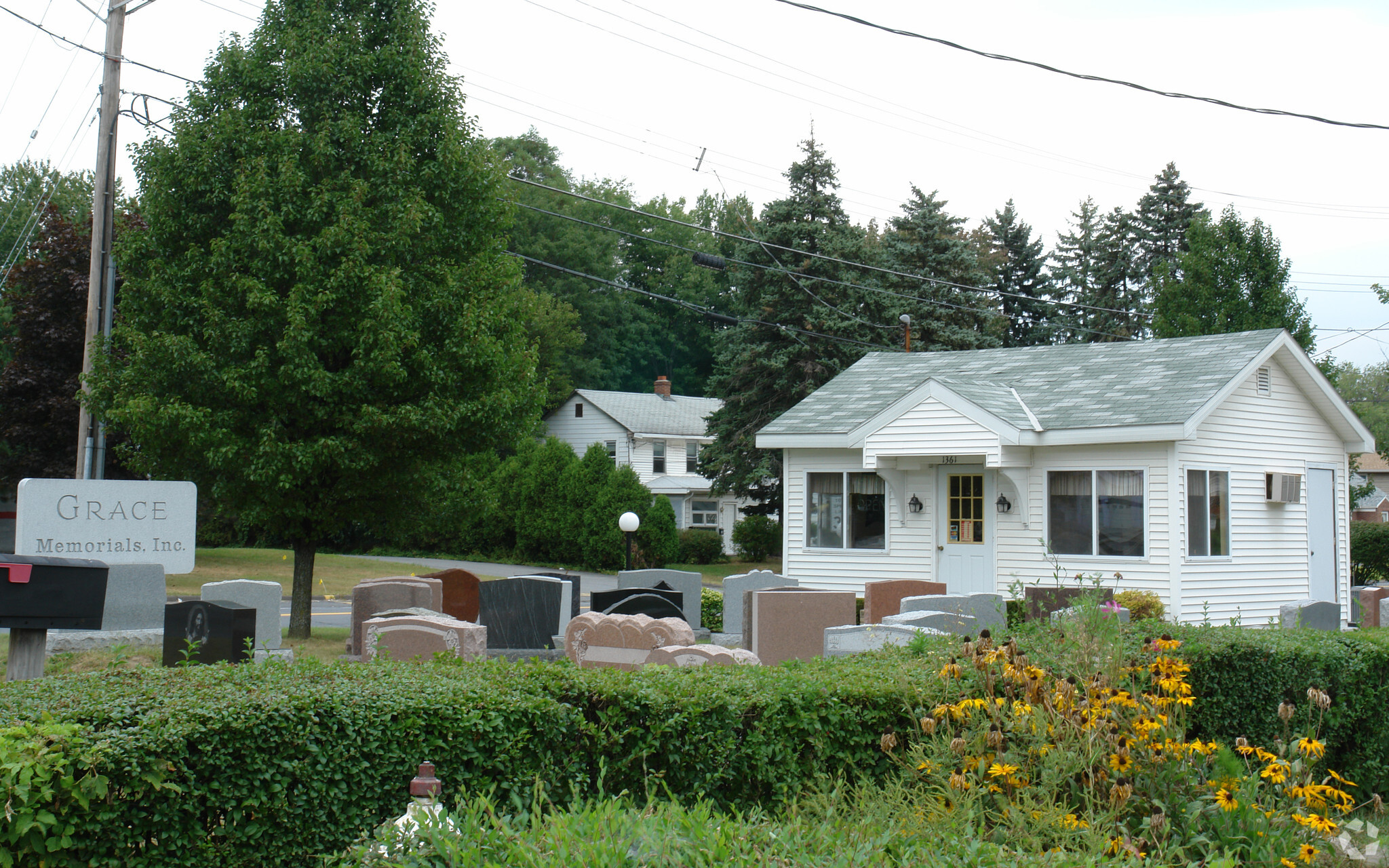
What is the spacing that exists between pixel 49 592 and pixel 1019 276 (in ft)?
167

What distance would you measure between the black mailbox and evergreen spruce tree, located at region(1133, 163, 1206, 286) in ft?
157

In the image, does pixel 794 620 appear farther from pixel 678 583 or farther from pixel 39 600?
pixel 39 600

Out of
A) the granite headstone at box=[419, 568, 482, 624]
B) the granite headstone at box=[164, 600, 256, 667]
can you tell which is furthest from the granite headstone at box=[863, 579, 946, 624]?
the granite headstone at box=[164, 600, 256, 667]

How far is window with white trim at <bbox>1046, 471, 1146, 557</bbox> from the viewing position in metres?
16.7

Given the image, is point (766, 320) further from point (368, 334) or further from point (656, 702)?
point (656, 702)

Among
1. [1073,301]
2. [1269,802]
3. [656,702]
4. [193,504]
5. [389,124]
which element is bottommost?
[1269,802]

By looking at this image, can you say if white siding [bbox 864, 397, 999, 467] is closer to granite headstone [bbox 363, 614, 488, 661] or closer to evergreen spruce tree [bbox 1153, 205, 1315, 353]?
granite headstone [bbox 363, 614, 488, 661]

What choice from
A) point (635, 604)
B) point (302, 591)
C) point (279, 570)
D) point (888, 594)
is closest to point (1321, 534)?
point (888, 594)

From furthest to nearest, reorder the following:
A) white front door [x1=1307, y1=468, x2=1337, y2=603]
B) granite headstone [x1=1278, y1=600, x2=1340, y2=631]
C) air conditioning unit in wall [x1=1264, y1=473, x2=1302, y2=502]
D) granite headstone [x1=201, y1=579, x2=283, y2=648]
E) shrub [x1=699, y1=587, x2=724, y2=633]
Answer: white front door [x1=1307, y1=468, x2=1337, y2=603]
air conditioning unit in wall [x1=1264, y1=473, x2=1302, y2=502]
shrub [x1=699, y1=587, x2=724, y2=633]
granite headstone [x1=1278, y1=600, x2=1340, y2=631]
granite headstone [x1=201, y1=579, x2=283, y2=648]

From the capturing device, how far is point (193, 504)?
11.4 meters

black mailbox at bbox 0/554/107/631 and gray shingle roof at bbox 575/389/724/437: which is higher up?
gray shingle roof at bbox 575/389/724/437

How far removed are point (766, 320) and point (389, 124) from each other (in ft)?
70.4

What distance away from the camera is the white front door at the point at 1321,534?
746 inches

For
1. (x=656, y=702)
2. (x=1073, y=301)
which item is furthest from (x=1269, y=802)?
(x=1073, y=301)
